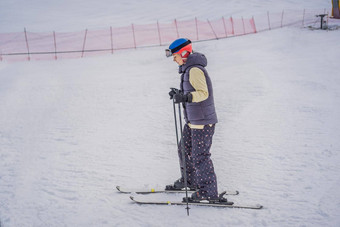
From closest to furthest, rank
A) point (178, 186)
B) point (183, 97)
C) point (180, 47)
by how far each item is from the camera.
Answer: point (183, 97) → point (180, 47) → point (178, 186)

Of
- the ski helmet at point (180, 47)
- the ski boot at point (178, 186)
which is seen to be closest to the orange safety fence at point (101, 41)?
the ski boot at point (178, 186)

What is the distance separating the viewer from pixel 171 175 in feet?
14.7

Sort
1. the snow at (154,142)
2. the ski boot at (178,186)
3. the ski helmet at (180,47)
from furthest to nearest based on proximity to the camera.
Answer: the ski boot at (178,186), the snow at (154,142), the ski helmet at (180,47)

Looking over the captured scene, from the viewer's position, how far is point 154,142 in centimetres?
570

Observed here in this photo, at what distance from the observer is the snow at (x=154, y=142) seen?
3578 millimetres

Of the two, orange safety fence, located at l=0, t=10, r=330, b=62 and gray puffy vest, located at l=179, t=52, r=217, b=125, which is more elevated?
orange safety fence, located at l=0, t=10, r=330, b=62

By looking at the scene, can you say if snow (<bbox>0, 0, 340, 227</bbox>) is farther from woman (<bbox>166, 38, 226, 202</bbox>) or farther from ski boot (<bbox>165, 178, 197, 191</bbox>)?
woman (<bbox>166, 38, 226, 202</bbox>)

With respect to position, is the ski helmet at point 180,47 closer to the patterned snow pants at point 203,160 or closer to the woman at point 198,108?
the woman at point 198,108

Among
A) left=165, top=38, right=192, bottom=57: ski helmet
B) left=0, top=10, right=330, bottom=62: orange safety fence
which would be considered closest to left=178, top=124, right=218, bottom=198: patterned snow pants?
left=165, top=38, right=192, bottom=57: ski helmet

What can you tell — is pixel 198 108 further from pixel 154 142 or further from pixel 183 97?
pixel 154 142

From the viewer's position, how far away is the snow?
141 inches

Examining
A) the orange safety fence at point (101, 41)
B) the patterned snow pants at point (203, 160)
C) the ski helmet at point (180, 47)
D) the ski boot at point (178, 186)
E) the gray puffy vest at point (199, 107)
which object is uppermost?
the orange safety fence at point (101, 41)

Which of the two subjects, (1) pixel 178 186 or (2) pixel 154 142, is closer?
(1) pixel 178 186

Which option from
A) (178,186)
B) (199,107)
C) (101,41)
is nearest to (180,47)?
(199,107)
